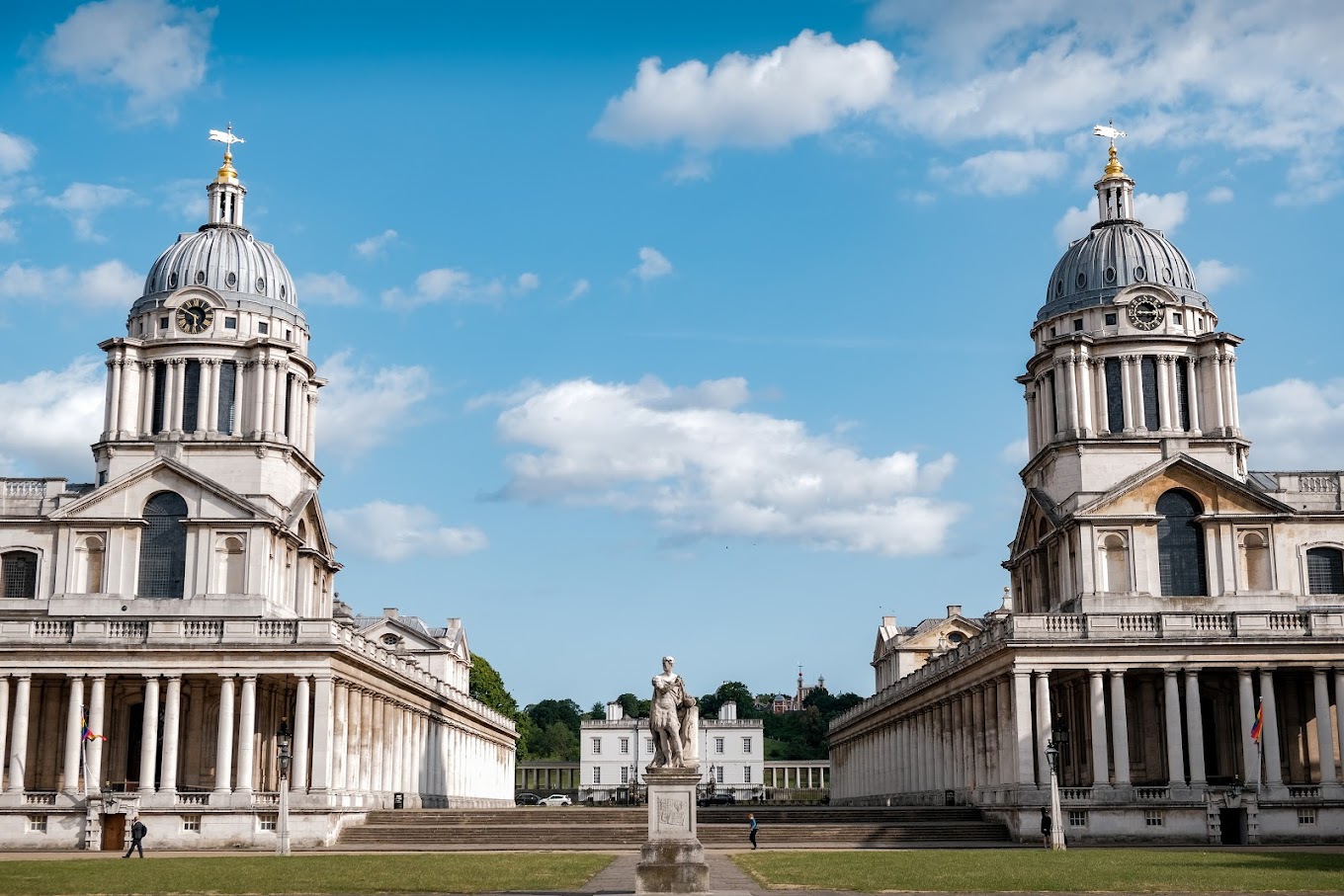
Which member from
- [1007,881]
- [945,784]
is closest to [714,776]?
[945,784]

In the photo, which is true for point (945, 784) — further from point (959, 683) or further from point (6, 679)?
point (6, 679)

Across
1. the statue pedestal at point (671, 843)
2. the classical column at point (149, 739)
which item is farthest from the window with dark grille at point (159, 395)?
the statue pedestal at point (671, 843)

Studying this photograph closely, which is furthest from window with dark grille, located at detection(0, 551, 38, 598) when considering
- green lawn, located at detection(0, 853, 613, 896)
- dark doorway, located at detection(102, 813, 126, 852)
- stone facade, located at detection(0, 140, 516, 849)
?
green lawn, located at detection(0, 853, 613, 896)

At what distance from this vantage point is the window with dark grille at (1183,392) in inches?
3012

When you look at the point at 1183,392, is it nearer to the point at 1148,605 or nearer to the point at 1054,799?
the point at 1148,605

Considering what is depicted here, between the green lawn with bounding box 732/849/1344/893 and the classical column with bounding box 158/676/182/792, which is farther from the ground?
the classical column with bounding box 158/676/182/792

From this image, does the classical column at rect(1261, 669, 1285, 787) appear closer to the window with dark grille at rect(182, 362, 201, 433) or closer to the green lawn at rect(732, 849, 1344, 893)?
the green lawn at rect(732, 849, 1344, 893)

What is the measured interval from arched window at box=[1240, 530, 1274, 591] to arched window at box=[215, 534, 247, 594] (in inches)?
1784

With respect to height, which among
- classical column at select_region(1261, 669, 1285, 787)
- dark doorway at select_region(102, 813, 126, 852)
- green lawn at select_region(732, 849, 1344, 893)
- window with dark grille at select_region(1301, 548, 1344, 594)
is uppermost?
window with dark grille at select_region(1301, 548, 1344, 594)

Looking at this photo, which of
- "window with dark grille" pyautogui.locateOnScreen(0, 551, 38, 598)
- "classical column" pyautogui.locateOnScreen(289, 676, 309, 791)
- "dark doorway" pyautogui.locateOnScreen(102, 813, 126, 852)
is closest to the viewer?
"dark doorway" pyautogui.locateOnScreen(102, 813, 126, 852)

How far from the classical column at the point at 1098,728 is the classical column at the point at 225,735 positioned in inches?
1396

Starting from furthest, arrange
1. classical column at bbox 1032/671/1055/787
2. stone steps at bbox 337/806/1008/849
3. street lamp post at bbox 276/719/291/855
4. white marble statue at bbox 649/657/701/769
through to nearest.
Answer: classical column at bbox 1032/671/1055/787
stone steps at bbox 337/806/1008/849
street lamp post at bbox 276/719/291/855
white marble statue at bbox 649/657/701/769

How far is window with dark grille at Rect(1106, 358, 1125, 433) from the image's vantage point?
76.8m

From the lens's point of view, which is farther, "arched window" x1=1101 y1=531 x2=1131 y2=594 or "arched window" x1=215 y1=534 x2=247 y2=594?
"arched window" x1=215 y1=534 x2=247 y2=594
